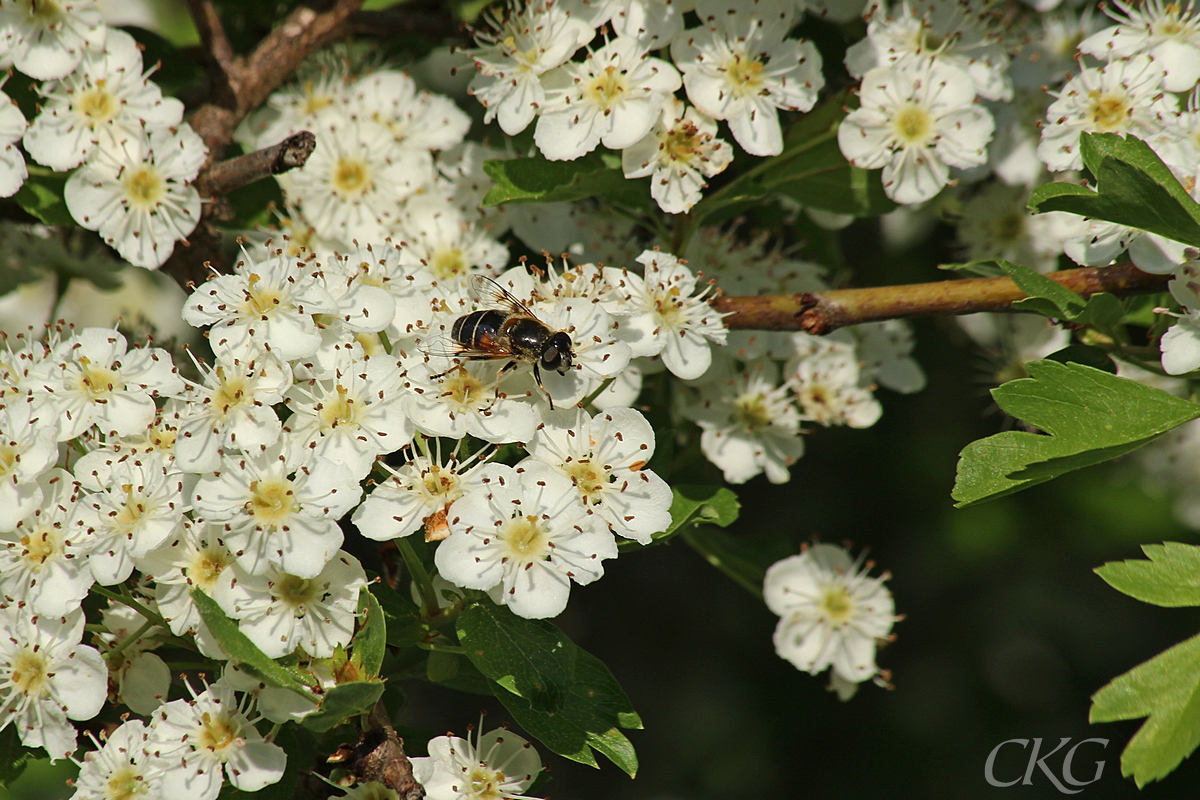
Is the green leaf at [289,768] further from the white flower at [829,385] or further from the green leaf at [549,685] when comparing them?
the white flower at [829,385]

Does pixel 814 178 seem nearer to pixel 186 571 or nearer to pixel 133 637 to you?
pixel 186 571

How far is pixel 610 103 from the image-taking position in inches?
86.5

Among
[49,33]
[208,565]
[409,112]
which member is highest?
[49,33]

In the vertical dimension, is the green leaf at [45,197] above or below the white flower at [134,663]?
above

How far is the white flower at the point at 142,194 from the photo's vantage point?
2.27 m

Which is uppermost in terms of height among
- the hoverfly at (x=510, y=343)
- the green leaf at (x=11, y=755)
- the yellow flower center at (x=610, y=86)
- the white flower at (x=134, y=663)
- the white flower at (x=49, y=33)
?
the white flower at (x=49, y=33)

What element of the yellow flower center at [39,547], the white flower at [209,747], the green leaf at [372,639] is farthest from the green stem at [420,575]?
the yellow flower center at [39,547]

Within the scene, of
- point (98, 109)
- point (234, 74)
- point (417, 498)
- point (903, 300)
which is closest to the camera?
point (417, 498)

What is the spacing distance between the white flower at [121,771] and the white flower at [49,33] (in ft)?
4.54

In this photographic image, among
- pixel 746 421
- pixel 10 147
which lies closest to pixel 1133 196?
pixel 746 421

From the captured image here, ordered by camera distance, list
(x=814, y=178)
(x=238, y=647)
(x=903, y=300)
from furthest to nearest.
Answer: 1. (x=814, y=178)
2. (x=903, y=300)
3. (x=238, y=647)

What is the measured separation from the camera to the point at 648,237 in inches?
114

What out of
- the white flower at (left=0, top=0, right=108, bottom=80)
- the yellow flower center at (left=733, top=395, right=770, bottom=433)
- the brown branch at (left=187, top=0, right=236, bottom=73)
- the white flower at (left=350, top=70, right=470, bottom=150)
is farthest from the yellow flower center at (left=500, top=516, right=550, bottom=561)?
the brown branch at (left=187, top=0, right=236, bottom=73)

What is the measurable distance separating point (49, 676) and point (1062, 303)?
1.97 m
